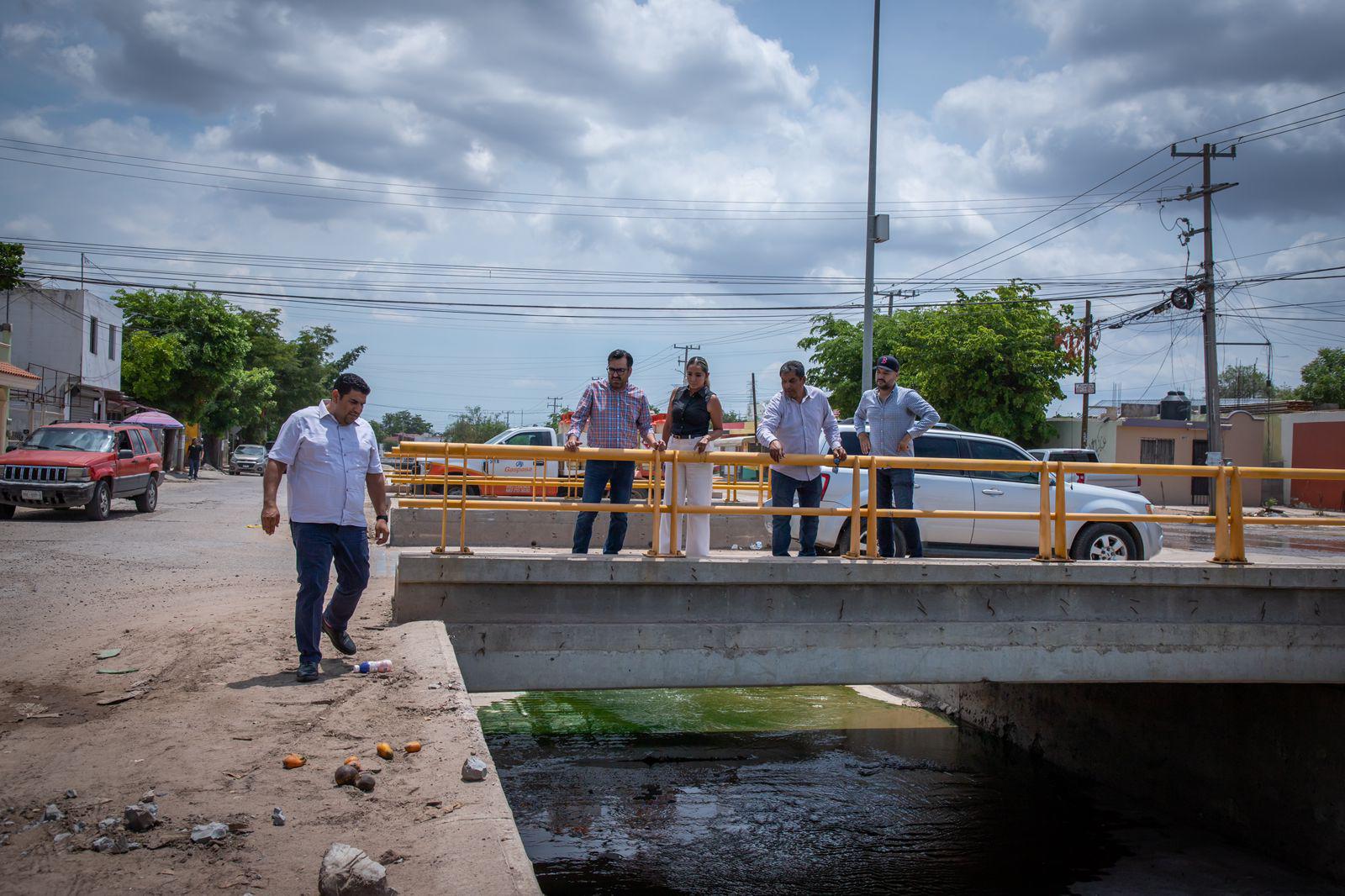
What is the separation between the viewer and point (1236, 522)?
7.88 meters

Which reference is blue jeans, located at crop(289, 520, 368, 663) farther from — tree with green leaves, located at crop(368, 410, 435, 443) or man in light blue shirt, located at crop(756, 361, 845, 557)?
tree with green leaves, located at crop(368, 410, 435, 443)

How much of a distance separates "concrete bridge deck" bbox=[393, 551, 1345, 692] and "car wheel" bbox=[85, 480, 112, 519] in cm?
1258

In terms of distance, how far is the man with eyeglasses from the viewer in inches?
302

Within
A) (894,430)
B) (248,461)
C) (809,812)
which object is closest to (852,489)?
(894,430)

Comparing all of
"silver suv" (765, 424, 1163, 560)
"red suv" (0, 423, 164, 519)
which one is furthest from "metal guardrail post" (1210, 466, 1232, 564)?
"red suv" (0, 423, 164, 519)

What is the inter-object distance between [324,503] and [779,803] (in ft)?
19.1

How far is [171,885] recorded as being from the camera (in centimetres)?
326

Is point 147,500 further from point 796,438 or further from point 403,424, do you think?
point 403,424

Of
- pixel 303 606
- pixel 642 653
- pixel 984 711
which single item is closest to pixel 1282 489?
pixel 984 711

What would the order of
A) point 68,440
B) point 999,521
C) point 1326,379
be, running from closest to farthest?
point 999,521 < point 68,440 < point 1326,379

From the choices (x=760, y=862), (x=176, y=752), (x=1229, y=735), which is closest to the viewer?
(x=176, y=752)

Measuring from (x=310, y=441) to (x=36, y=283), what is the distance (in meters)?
42.9

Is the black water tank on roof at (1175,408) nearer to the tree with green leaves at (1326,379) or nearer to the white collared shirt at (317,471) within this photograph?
the tree with green leaves at (1326,379)

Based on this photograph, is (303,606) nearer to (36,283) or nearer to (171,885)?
(171,885)
